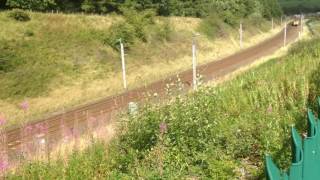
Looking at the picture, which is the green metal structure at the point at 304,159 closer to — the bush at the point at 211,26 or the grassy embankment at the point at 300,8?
the bush at the point at 211,26

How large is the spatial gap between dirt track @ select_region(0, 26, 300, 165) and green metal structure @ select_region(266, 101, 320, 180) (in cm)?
505

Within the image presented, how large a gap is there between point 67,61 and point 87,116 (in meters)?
29.9

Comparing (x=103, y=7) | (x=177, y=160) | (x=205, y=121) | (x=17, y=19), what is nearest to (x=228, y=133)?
(x=205, y=121)

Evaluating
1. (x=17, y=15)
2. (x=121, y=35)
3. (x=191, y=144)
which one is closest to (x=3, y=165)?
(x=191, y=144)

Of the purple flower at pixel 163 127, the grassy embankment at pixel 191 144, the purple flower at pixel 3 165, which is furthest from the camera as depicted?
the purple flower at pixel 3 165

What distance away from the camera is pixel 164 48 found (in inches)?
2197

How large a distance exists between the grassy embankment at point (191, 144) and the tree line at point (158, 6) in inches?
1734

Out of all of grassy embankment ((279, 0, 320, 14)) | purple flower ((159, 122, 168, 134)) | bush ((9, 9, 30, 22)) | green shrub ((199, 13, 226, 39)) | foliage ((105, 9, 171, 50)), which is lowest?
grassy embankment ((279, 0, 320, 14))

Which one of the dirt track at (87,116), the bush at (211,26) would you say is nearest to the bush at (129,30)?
the dirt track at (87,116)

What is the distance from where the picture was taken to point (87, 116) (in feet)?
37.3

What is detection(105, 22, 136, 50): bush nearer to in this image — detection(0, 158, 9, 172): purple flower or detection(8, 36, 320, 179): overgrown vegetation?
detection(8, 36, 320, 179): overgrown vegetation

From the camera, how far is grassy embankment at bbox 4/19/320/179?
21.3 ft

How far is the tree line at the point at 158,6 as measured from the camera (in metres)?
53.4

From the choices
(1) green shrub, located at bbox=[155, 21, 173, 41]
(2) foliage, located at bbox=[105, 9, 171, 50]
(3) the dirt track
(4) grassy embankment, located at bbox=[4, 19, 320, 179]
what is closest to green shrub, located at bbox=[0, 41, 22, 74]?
(3) the dirt track
